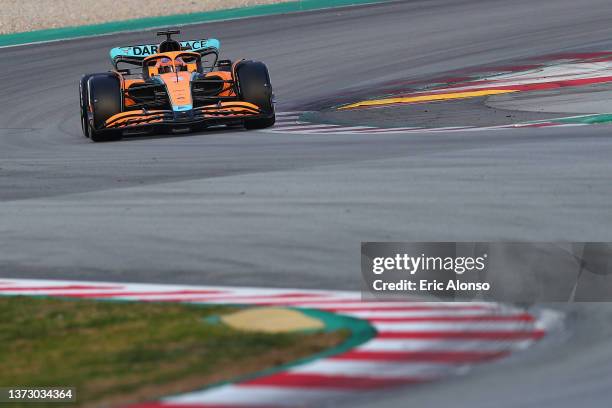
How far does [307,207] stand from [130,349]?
4.38 m

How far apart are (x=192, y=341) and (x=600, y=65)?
55.5 feet

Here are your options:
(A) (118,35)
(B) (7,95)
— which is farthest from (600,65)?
(A) (118,35)

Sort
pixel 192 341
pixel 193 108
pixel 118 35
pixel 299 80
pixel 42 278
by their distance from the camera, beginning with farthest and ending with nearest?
pixel 118 35 → pixel 299 80 → pixel 193 108 → pixel 42 278 → pixel 192 341

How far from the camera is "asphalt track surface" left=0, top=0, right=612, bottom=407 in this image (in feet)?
22.3

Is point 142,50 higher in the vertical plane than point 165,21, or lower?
lower

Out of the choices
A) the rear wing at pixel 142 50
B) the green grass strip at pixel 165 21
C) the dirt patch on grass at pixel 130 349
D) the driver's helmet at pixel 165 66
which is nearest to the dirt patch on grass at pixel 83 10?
the green grass strip at pixel 165 21

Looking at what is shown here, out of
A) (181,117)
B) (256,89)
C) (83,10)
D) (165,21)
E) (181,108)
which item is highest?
(83,10)

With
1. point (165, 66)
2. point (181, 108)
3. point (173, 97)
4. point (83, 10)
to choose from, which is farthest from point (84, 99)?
point (83, 10)

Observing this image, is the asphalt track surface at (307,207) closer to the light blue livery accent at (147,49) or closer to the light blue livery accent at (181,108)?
the light blue livery accent at (181,108)

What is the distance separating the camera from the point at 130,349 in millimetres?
7156

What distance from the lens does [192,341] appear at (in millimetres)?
7242

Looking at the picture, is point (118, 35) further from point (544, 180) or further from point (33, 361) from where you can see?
point (33, 361)

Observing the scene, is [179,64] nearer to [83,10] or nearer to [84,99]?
[84,99]

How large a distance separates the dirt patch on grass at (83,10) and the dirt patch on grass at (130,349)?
85.8 feet
